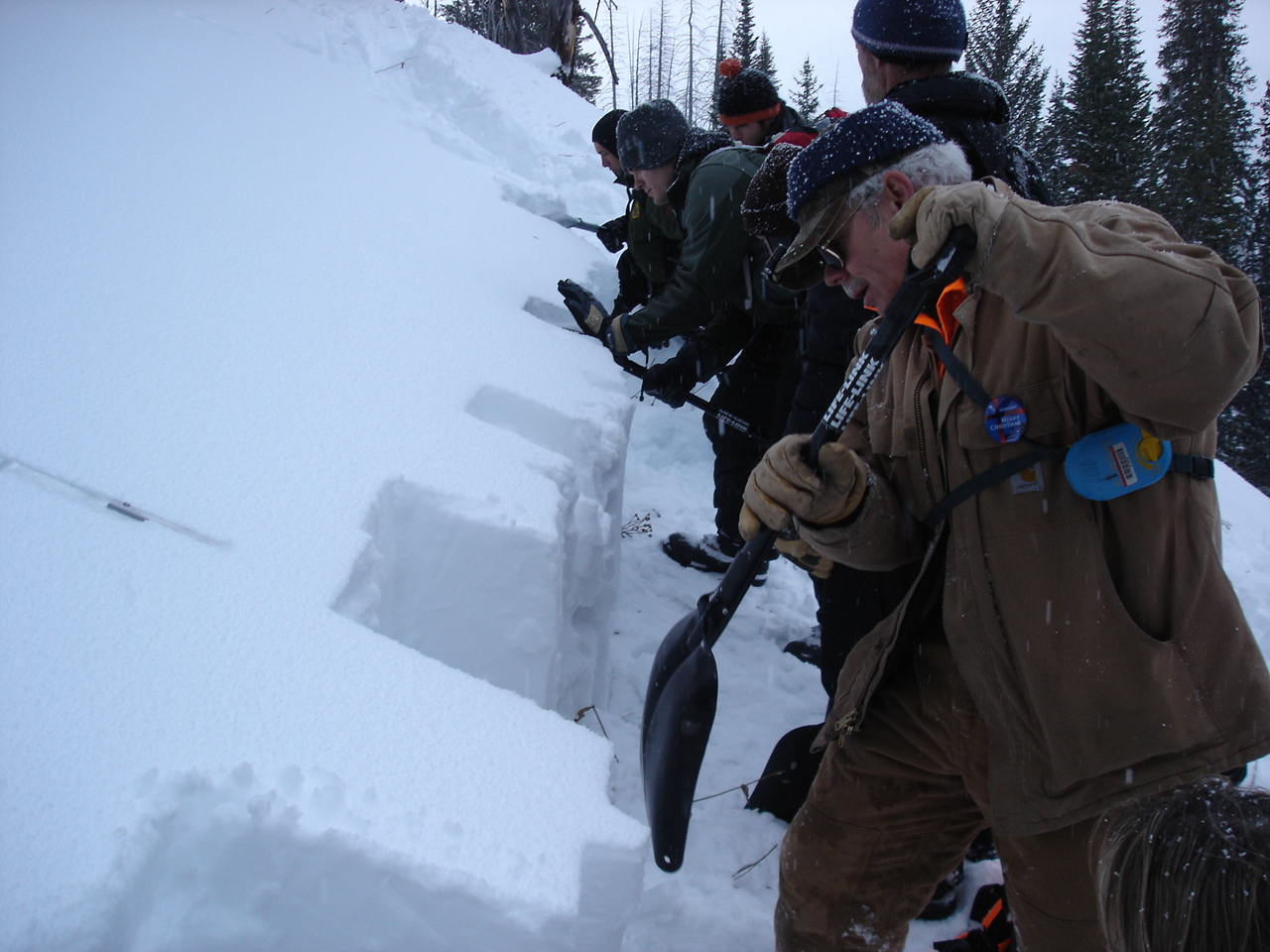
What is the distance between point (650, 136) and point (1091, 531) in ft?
8.06

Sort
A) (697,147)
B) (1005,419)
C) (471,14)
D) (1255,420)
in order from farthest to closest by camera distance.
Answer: (471,14), (1255,420), (697,147), (1005,419)

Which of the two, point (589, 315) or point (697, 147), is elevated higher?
point (697, 147)

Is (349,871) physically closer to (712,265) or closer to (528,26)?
(712,265)

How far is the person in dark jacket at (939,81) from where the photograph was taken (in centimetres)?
178

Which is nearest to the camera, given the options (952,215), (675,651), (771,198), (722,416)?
(952,215)

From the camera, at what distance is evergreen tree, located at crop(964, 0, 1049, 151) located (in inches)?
672

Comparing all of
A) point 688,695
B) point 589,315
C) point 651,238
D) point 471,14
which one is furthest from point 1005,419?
point 471,14

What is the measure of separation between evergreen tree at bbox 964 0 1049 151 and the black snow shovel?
18.0 metres

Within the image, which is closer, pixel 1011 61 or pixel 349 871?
pixel 349 871

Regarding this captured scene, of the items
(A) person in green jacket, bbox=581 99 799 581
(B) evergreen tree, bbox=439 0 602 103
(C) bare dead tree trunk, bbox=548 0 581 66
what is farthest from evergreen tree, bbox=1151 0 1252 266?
(A) person in green jacket, bbox=581 99 799 581

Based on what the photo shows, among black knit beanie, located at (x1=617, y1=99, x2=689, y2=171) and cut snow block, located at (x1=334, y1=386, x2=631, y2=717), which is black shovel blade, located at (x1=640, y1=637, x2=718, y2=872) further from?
black knit beanie, located at (x1=617, y1=99, x2=689, y2=171)

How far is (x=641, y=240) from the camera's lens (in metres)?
3.59

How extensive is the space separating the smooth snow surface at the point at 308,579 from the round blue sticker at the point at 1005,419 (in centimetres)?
85

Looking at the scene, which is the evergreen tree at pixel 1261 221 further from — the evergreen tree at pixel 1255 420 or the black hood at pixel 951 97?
the black hood at pixel 951 97
